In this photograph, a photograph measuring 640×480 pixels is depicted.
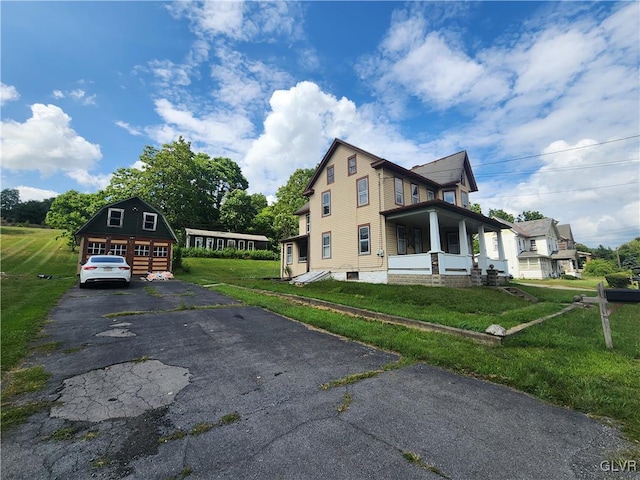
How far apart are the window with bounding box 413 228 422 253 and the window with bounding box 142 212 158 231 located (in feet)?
63.6

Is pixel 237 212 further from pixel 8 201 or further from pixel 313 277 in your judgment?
pixel 8 201

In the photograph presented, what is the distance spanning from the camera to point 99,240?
20.0 meters

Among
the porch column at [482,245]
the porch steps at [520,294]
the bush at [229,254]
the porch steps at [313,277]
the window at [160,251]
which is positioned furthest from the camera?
the bush at [229,254]

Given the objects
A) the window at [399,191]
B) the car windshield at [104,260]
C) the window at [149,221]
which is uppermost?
the window at [399,191]

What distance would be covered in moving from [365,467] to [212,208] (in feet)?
176

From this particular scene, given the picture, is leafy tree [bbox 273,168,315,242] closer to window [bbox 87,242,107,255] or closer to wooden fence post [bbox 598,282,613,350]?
window [bbox 87,242,107,255]

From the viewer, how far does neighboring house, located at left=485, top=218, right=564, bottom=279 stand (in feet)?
118

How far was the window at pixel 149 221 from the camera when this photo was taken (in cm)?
2195

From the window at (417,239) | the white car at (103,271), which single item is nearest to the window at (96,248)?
the white car at (103,271)

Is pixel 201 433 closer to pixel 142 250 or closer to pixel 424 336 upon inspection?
pixel 424 336

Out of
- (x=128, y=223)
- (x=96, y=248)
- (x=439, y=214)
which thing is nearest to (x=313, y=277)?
(x=439, y=214)

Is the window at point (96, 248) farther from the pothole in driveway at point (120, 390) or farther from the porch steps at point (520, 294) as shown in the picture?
the porch steps at point (520, 294)

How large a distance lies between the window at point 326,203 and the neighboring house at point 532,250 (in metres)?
27.9

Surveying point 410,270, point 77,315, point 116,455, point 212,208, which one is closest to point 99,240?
point 77,315
